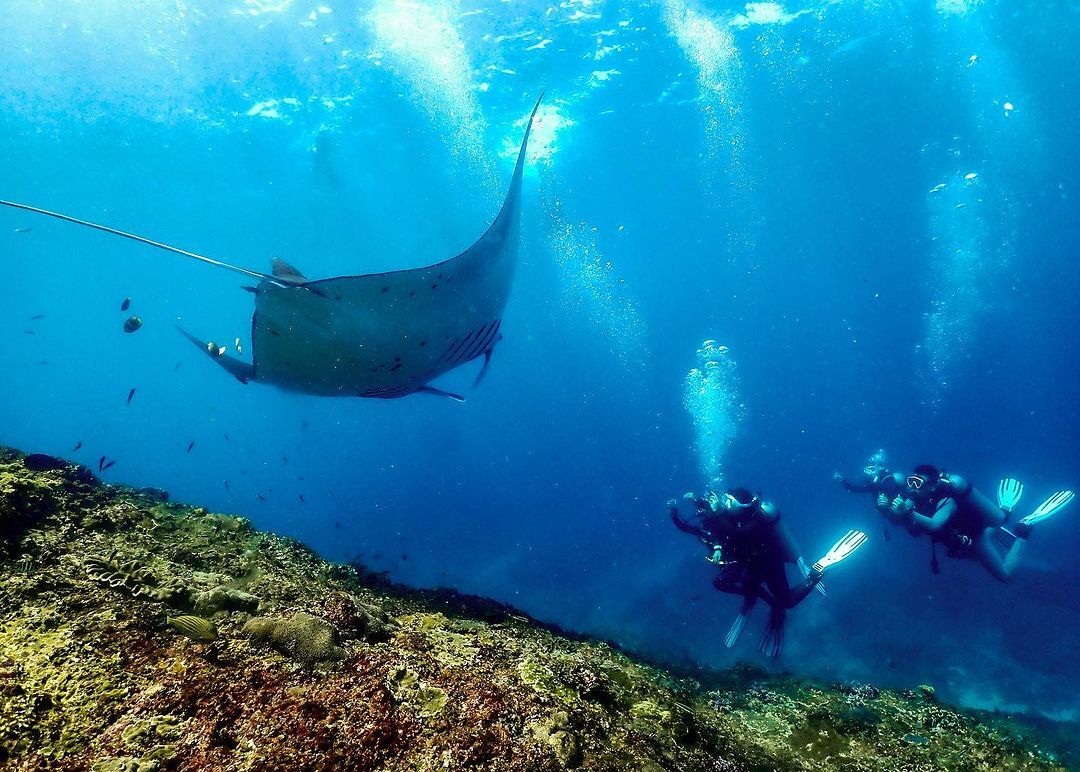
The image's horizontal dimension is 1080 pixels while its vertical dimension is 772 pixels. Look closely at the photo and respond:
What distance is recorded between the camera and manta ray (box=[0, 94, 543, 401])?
302 cm

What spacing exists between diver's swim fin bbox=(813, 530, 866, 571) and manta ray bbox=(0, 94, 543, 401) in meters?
6.32

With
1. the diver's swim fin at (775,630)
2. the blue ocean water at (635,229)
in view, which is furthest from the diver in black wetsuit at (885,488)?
the blue ocean water at (635,229)

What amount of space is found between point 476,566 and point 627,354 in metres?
65.2

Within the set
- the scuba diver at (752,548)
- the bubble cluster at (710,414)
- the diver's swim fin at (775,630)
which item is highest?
the bubble cluster at (710,414)

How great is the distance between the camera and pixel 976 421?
47250 millimetres

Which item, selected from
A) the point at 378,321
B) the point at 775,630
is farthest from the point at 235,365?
the point at 775,630

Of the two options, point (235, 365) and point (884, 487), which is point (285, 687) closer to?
point (235, 365)

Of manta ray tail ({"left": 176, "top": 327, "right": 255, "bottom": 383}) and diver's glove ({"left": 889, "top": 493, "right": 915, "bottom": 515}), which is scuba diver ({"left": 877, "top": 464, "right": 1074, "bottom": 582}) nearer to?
diver's glove ({"left": 889, "top": 493, "right": 915, "bottom": 515})

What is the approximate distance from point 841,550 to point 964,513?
11.3 feet

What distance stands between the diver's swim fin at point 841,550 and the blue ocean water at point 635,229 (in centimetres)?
352

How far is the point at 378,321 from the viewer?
328 centimetres

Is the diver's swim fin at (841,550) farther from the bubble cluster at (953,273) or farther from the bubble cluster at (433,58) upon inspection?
the bubble cluster at (953,273)

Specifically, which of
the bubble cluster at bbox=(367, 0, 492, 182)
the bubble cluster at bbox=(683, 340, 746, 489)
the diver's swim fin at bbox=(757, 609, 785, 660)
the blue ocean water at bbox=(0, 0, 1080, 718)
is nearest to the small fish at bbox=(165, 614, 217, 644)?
the blue ocean water at bbox=(0, 0, 1080, 718)

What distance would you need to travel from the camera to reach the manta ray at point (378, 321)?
3020 mm
